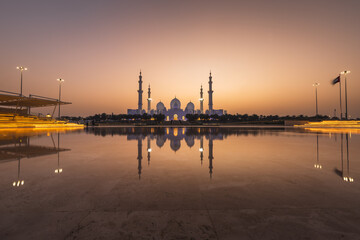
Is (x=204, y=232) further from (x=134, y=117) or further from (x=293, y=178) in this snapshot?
(x=134, y=117)

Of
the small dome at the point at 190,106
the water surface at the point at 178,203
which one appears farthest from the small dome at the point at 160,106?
the water surface at the point at 178,203

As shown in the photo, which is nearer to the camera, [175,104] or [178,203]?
[178,203]

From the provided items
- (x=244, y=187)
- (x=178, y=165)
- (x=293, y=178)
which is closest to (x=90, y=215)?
(x=244, y=187)

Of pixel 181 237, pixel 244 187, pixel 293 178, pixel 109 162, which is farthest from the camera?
pixel 109 162

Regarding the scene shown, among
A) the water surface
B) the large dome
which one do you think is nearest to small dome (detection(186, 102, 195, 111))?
the large dome

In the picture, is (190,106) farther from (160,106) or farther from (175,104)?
(160,106)

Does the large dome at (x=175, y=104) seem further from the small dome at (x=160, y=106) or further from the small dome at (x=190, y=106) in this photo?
the small dome at (x=160, y=106)

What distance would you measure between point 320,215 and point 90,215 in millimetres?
2835

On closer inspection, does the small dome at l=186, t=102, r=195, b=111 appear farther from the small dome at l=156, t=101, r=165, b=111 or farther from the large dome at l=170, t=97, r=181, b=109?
the small dome at l=156, t=101, r=165, b=111

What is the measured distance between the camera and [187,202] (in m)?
2.65

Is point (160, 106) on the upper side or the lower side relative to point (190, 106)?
upper

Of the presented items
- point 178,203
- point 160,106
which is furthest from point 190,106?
point 178,203

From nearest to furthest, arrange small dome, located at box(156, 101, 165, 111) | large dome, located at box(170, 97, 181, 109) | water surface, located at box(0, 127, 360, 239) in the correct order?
water surface, located at box(0, 127, 360, 239) → large dome, located at box(170, 97, 181, 109) → small dome, located at box(156, 101, 165, 111)

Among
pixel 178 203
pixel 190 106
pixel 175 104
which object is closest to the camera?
pixel 178 203
